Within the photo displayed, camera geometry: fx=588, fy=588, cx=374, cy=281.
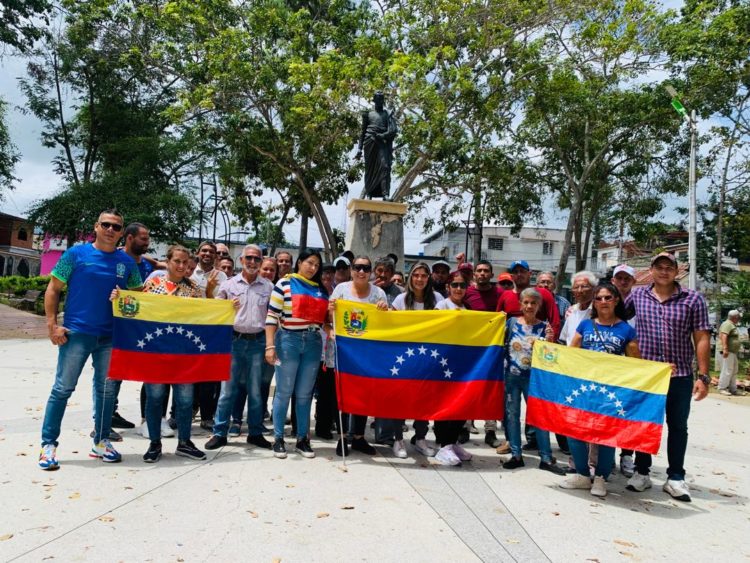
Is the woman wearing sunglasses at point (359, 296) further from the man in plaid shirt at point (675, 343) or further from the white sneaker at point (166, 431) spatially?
the man in plaid shirt at point (675, 343)

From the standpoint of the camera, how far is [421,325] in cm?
535

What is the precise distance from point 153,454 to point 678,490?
4.28 metres

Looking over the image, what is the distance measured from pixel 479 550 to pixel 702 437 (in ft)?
18.0

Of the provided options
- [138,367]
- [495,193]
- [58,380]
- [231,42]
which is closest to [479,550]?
[138,367]

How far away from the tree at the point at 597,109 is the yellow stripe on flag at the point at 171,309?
15.6m

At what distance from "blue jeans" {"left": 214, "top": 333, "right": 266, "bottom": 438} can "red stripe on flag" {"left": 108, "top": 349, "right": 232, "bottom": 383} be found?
0.28 m

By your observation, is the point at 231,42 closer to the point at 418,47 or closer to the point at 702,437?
the point at 418,47

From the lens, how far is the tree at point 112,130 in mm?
19234

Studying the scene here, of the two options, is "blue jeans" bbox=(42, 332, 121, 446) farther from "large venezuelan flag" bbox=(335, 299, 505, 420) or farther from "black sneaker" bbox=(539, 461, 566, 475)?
"black sneaker" bbox=(539, 461, 566, 475)

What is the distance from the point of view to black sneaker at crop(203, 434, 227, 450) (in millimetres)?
5355

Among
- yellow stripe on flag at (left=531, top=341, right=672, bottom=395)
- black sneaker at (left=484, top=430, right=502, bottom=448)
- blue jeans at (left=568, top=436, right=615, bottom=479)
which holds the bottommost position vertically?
black sneaker at (left=484, top=430, right=502, bottom=448)

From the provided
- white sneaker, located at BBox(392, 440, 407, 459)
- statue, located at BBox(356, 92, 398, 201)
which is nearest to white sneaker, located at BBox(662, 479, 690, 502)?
white sneaker, located at BBox(392, 440, 407, 459)

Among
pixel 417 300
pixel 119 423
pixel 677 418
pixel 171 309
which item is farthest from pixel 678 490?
pixel 119 423

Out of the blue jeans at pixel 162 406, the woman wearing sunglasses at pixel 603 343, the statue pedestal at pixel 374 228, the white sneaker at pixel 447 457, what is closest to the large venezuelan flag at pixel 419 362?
→ the white sneaker at pixel 447 457
